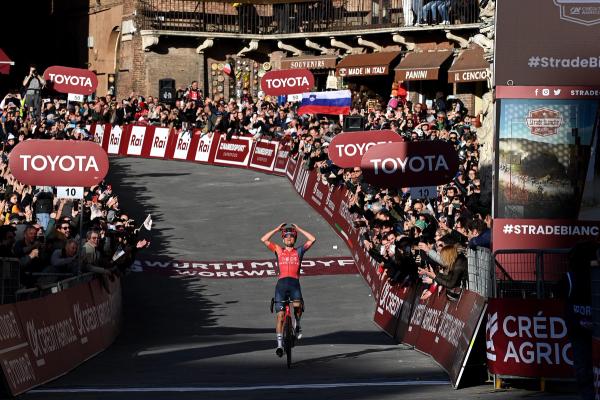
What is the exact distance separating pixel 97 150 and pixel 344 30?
37448mm

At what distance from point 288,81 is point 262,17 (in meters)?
22.9

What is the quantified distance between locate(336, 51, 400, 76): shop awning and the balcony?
1.67 m

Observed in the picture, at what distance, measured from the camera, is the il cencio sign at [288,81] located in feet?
132

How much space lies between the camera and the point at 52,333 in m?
17.8

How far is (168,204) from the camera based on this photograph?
4016 centimetres

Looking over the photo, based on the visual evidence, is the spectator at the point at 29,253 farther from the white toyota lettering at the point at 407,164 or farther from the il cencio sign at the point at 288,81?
the il cencio sign at the point at 288,81

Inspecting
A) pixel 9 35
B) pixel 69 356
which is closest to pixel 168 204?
pixel 69 356

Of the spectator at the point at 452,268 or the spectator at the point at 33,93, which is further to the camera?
the spectator at the point at 33,93

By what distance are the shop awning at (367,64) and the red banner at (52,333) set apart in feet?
108

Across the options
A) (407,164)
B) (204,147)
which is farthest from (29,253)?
(204,147)

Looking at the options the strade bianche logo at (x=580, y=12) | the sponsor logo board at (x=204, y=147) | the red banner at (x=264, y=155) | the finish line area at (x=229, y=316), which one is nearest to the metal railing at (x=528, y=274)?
the finish line area at (x=229, y=316)

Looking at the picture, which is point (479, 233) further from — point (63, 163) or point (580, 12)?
point (63, 163)

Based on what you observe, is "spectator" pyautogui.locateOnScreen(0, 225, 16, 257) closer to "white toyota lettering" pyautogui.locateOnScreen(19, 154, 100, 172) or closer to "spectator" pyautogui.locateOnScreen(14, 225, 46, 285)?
"spectator" pyautogui.locateOnScreen(14, 225, 46, 285)

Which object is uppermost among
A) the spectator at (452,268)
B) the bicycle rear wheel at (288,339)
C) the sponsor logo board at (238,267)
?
the spectator at (452,268)
